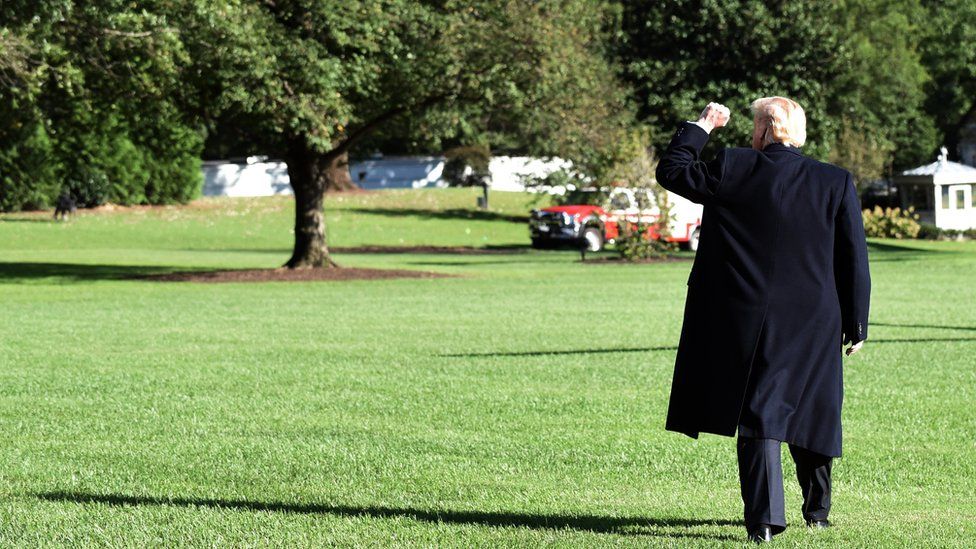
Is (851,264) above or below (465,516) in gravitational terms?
above

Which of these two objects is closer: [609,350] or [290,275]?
[609,350]

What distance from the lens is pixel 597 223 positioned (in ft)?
140

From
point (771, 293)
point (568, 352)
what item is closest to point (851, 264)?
point (771, 293)

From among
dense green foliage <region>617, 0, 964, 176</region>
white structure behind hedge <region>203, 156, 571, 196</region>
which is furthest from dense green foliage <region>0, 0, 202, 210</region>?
white structure behind hedge <region>203, 156, 571, 196</region>

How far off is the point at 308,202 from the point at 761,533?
25274mm

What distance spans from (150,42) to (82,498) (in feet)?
54.2

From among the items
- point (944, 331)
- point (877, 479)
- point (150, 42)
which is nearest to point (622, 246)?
point (150, 42)

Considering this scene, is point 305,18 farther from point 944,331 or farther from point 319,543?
point 319,543

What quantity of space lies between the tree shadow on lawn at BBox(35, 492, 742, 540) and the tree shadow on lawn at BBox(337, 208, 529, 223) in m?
48.7

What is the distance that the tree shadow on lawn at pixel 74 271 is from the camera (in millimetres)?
30141

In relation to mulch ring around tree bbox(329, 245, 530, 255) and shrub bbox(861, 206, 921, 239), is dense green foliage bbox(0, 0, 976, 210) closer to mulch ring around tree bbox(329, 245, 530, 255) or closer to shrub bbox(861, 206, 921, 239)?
mulch ring around tree bbox(329, 245, 530, 255)

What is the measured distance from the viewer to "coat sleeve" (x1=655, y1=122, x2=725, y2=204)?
5.86 m

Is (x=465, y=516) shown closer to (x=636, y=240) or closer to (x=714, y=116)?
(x=714, y=116)

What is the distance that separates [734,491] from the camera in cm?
742
